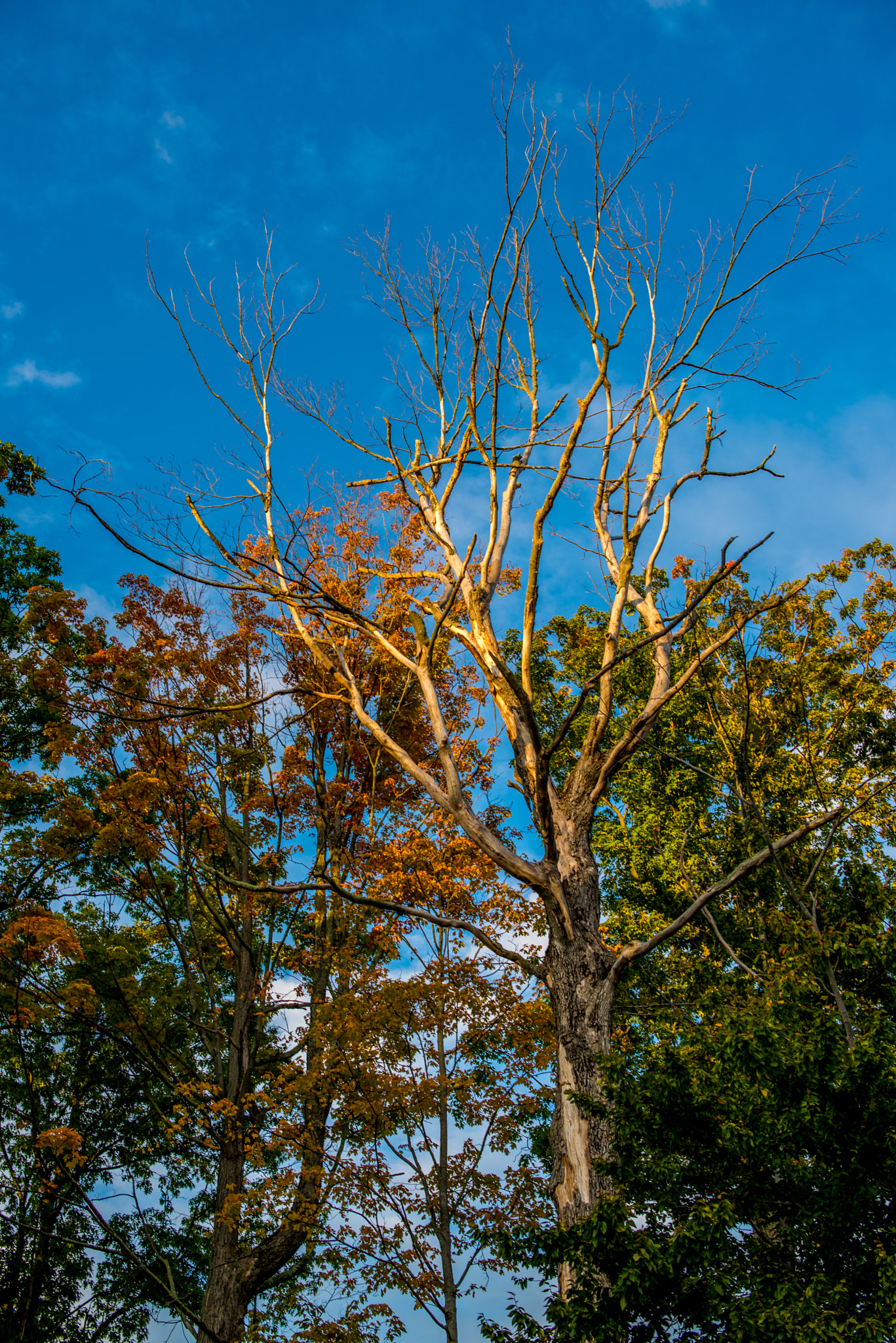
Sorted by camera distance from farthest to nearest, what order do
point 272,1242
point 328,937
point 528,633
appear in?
point 328,937 < point 272,1242 < point 528,633

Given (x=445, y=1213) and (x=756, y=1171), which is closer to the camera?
(x=756, y=1171)

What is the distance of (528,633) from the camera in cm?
595

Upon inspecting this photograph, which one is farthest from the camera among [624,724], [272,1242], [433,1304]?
[624,724]

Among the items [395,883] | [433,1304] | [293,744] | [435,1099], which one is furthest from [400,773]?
[433,1304]

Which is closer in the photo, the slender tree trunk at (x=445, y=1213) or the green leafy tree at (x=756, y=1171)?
the green leafy tree at (x=756, y=1171)

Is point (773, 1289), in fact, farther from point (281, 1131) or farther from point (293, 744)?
point (293, 744)

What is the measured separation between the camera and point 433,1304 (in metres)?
7.95

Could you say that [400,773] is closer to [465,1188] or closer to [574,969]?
[465,1188]

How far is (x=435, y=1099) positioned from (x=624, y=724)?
27.0 feet

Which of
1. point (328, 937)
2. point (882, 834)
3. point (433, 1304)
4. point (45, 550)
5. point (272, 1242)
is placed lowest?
point (433, 1304)

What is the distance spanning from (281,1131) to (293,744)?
489cm

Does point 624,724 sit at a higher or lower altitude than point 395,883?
higher

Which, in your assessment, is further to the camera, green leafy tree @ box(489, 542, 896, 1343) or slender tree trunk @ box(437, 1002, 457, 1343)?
slender tree trunk @ box(437, 1002, 457, 1343)

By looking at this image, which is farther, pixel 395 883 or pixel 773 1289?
pixel 395 883
